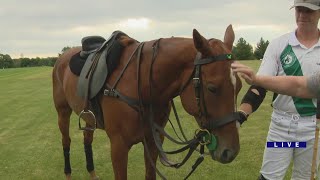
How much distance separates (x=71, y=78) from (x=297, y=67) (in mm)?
2845

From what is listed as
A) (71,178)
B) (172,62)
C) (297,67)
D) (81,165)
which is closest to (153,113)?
(172,62)

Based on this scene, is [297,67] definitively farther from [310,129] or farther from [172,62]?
[172,62]

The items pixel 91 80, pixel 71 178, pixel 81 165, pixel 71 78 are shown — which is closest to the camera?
pixel 91 80

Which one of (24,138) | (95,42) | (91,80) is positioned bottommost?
(24,138)

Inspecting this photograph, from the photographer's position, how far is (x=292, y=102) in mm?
3027

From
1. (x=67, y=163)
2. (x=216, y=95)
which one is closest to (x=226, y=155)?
(x=216, y=95)

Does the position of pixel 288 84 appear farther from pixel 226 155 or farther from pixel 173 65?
pixel 173 65

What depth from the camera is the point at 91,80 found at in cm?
395

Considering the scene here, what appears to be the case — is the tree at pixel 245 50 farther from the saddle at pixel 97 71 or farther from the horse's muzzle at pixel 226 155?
the horse's muzzle at pixel 226 155

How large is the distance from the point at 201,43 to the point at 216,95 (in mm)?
404

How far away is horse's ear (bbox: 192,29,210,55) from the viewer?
9.13 ft

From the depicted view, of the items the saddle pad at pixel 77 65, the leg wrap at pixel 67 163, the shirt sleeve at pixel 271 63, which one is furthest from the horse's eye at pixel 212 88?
the leg wrap at pixel 67 163

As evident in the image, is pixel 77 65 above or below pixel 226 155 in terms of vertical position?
above

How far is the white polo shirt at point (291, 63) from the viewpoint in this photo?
2.93 m
